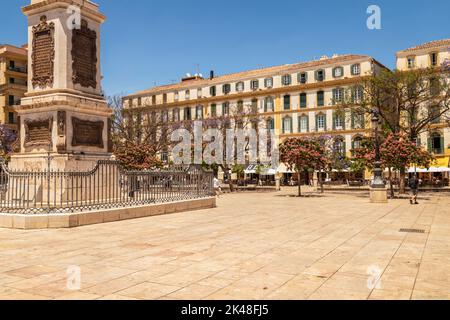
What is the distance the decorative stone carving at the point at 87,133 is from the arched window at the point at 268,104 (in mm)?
46875

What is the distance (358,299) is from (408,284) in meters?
1.11

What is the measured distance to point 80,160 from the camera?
13750 mm

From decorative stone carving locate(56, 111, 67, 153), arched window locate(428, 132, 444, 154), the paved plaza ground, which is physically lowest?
the paved plaza ground

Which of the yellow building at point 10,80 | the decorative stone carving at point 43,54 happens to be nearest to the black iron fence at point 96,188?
the decorative stone carving at point 43,54

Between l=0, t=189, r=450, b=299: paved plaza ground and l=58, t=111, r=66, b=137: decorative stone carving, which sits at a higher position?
l=58, t=111, r=66, b=137: decorative stone carving

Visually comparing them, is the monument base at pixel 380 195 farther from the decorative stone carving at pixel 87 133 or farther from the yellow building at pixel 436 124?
the yellow building at pixel 436 124

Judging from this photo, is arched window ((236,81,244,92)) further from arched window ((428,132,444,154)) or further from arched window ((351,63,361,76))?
arched window ((428,132,444,154))

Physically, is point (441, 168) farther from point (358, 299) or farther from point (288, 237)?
point (358, 299)

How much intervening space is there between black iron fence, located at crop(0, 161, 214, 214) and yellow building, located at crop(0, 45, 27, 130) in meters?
43.9

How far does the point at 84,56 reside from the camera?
14.7 meters

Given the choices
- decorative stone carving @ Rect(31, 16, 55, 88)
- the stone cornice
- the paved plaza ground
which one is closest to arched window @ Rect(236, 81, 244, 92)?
the stone cornice

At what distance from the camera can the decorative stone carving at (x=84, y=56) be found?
14.2 m

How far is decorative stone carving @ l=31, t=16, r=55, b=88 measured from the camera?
13.9 m
